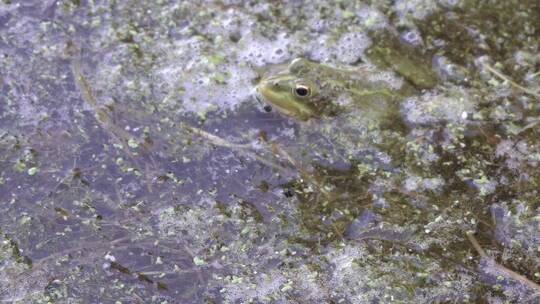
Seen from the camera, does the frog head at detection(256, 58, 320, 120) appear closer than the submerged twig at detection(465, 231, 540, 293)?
No

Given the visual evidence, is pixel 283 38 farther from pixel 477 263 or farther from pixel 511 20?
pixel 477 263

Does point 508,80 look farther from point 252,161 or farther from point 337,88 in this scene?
point 252,161

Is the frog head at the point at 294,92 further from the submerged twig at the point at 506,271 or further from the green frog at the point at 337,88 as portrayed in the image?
the submerged twig at the point at 506,271

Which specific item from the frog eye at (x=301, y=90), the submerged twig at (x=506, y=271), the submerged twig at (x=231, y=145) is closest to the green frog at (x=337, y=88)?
the frog eye at (x=301, y=90)

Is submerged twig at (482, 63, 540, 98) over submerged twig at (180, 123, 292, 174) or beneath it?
over

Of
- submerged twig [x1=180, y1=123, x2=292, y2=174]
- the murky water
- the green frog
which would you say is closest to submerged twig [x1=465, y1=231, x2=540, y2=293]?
the murky water

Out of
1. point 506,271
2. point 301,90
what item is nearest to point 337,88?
point 301,90

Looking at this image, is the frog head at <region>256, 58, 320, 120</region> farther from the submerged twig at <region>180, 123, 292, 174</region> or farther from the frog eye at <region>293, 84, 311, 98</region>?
the submerged twig at <region>180, 123, 292, 174</region>
